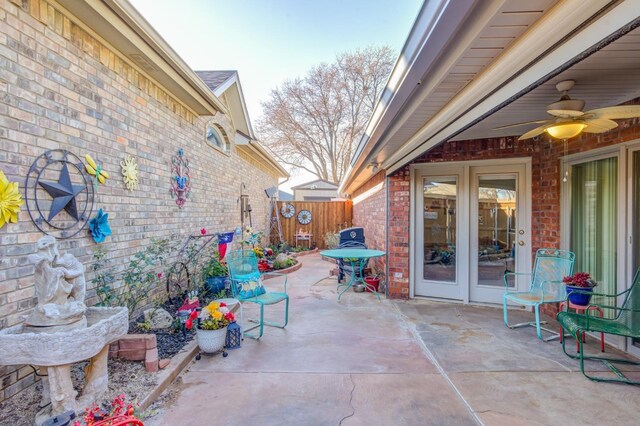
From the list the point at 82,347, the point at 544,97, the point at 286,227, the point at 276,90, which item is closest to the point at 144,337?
the point at 82,347

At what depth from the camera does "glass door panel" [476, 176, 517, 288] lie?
490 centimetres

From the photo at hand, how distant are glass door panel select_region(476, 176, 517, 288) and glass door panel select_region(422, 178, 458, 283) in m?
0.36

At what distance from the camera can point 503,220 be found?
493 cm

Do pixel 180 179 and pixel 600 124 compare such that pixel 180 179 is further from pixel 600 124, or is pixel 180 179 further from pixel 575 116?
pixel 600 124

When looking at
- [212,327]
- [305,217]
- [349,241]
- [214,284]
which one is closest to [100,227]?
[212,327]

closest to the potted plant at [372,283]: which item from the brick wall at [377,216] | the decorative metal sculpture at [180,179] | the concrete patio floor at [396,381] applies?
the brick wall at [377,216]

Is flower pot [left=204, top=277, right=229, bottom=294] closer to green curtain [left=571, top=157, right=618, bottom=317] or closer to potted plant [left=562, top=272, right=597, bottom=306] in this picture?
potted plant [left=562, top=272, right=597, bottom=306]

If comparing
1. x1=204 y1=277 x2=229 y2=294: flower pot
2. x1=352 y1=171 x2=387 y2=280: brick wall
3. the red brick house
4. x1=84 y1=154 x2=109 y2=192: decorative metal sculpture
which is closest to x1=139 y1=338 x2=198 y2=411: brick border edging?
x1=84 y1=154 x2=109 y2=192: decorative metal sculpture

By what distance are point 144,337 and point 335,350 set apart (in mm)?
1722

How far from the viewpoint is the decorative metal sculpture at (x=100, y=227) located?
2977mm

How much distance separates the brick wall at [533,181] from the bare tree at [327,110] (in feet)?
41.6

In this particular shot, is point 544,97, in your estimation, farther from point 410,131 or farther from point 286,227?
point 286,227

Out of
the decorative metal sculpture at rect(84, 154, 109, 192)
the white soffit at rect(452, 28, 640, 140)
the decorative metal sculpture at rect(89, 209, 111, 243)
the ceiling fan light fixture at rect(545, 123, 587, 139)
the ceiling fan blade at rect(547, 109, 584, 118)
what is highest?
the white soffit at rect(452, 28, 640, 140)

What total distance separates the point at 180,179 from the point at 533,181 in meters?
4.86
